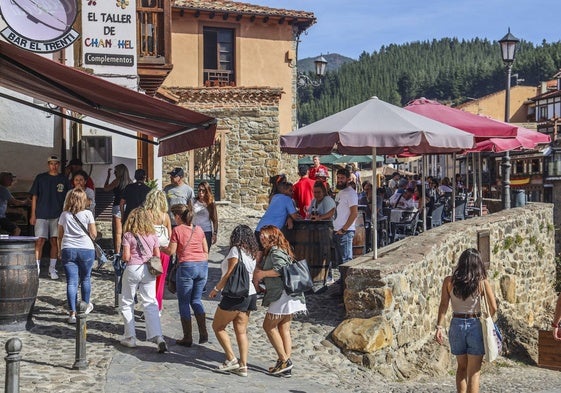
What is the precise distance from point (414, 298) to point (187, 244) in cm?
326

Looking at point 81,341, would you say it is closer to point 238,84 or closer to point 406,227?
point 406,227

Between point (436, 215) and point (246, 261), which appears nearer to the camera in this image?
point (246, 261)

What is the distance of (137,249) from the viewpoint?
8195 mm

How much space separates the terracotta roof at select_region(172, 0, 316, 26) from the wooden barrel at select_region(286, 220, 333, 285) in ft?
54.2

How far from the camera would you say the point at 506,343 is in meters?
13.8

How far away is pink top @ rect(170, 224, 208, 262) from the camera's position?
8422mm

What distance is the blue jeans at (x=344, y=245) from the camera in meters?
11.4

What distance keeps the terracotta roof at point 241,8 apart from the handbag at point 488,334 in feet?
67.3

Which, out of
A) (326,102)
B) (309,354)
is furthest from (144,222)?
(326,102)

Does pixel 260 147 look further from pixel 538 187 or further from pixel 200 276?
pixel 538 187

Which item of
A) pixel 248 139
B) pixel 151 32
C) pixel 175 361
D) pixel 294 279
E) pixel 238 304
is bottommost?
pixel 175 361

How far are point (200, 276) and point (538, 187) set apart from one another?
47.1m

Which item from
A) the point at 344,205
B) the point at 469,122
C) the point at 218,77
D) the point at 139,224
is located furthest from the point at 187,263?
the point at 218,77

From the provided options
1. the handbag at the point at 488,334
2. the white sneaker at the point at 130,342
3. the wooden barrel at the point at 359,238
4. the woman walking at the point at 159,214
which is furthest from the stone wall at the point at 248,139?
the handbag at the point at 488,334
